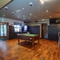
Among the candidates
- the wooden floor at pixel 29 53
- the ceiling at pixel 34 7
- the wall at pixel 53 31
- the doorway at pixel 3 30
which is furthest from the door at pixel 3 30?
the wall at pixel 53 31

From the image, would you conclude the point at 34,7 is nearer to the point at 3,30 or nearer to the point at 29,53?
the point at 29,53

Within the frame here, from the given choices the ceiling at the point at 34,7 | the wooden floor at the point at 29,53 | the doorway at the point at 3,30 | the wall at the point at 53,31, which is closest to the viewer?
the wooden floor at the point at 29,53

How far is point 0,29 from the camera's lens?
957cm

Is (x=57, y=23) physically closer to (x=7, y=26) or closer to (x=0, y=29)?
(x=7, y=26)

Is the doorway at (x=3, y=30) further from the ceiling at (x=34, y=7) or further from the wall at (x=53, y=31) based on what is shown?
the wall at (x=53, y=31)

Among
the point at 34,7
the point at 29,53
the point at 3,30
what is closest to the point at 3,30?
the point at 3,30

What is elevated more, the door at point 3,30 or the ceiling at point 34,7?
the ceiling at point 34,7

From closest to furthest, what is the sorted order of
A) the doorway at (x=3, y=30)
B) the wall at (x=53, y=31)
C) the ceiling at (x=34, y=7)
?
the ceiling at (x=34, y=7) < the wall at (x=53, y=31) < the doorway at (x=3, y=30)

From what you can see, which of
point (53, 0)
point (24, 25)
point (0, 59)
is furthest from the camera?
point (24, 25)

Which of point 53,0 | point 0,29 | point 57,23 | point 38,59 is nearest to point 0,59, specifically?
point 38,59

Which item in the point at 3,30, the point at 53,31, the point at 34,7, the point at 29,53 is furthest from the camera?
the point at 3,30

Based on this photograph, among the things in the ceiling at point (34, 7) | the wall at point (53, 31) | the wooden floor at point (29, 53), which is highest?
the ceiling at point (34, 7)

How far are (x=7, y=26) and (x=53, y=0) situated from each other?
6914 mm

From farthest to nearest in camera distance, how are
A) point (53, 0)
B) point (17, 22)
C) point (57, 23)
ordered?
point (17, 22), point (57, 23), point (53, 0)
